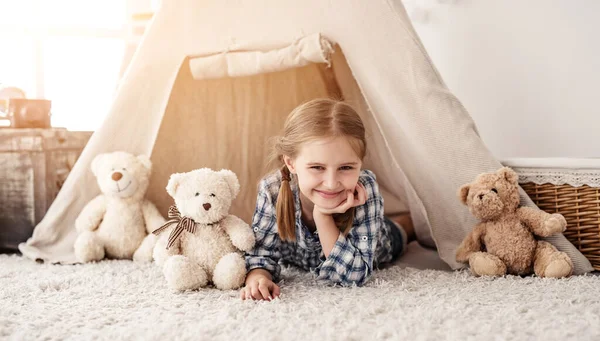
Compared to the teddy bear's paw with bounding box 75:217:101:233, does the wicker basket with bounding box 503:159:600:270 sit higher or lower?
higher

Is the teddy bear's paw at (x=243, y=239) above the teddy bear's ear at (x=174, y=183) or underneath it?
underneath

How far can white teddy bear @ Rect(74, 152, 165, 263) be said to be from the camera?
175 cm

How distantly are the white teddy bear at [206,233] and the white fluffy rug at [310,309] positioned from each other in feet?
0.24

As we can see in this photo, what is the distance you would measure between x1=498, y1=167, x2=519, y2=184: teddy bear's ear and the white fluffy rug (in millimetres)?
288

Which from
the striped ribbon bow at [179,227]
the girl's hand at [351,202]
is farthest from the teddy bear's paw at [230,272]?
the girl's hand at [351,202]

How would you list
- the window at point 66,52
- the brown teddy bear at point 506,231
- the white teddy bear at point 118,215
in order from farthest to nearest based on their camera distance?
the window at point 66,52 → the white teddy bear at point 118,215 → the brown teddy bear at point 506,231

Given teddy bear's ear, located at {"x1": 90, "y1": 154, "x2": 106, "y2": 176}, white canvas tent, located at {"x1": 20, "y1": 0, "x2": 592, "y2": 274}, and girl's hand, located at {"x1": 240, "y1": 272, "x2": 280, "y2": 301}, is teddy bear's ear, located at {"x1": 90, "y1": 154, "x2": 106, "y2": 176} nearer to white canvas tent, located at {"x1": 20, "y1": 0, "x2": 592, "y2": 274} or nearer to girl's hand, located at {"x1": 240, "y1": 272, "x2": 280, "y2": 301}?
white canvas tent, located at {"x1": 20, "y1": 0, "x2": 592, "y2": 274}

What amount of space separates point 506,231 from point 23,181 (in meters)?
1.69

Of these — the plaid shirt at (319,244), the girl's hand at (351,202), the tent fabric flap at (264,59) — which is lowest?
the plaid shirt at (319,244)

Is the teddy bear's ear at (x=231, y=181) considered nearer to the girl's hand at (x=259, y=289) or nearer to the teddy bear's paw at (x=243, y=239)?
the teddy bear's paw at (x=243, y=239)

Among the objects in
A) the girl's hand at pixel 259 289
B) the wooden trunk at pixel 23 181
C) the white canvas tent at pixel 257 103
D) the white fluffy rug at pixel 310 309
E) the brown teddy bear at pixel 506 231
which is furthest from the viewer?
the wooden trunk at pixel 23 181

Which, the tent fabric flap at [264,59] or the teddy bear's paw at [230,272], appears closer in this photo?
the teddy bear's paw at [230,272]

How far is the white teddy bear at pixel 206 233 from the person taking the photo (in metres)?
1.37

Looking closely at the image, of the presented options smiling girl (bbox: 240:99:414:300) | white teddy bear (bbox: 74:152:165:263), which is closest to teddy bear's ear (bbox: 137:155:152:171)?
white teddy bear (bbox: 74:152:165:263)
